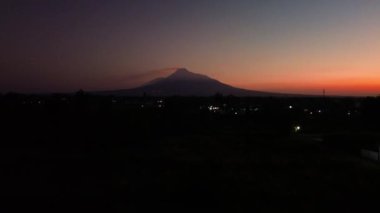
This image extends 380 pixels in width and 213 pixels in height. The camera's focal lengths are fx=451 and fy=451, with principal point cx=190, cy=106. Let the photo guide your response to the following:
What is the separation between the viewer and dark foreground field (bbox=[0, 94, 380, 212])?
53.2ft

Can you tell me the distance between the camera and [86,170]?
23.7m

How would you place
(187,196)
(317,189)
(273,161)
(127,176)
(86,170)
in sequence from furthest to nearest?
(273,161)
(86,170)
(127,176)
(317,189)
(187,196)

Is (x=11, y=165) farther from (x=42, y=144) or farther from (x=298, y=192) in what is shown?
(x=298, y=192)

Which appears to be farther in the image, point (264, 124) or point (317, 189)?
point (264, 124)

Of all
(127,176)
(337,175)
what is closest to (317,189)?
(337,175)

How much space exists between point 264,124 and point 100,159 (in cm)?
3970

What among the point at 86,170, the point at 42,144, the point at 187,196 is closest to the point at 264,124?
the point at 42,144

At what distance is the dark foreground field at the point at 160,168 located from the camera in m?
16.2

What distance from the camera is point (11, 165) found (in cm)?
2498

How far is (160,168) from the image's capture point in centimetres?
2448

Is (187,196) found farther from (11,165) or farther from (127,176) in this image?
(11,165)

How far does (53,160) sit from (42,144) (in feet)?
33.2

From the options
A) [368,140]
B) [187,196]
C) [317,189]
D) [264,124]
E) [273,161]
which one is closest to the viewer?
[187,196]

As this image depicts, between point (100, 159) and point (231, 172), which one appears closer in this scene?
point (231, 172)
